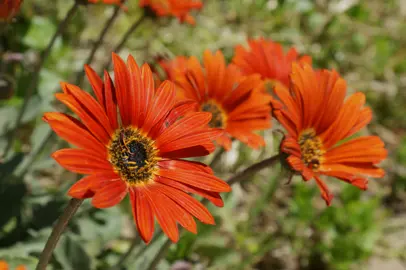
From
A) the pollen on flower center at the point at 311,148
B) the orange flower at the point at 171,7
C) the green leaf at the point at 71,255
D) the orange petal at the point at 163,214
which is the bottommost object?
the green leaf at the point at 71,255

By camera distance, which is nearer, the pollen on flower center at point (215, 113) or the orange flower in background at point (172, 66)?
the pollen on flower center at point (215, 113)

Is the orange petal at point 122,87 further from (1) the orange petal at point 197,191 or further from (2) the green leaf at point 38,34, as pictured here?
(2) the green leaf at point 38,34

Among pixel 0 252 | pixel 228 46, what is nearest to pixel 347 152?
pixel 0 252

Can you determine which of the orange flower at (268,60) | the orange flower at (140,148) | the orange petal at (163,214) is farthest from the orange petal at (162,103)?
the orange flower at (268,60)

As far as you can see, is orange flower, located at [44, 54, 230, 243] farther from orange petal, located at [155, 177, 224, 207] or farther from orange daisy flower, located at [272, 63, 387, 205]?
orange daisy flower, located at [272, 63, 387, 205]

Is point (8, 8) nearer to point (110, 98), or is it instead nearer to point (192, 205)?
point (110, 98)

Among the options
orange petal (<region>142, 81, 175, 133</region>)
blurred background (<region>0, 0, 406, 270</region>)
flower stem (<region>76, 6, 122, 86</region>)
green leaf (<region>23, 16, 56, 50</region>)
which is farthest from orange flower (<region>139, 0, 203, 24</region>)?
orange petal (<region>142, 81, 175, 133</region>)
